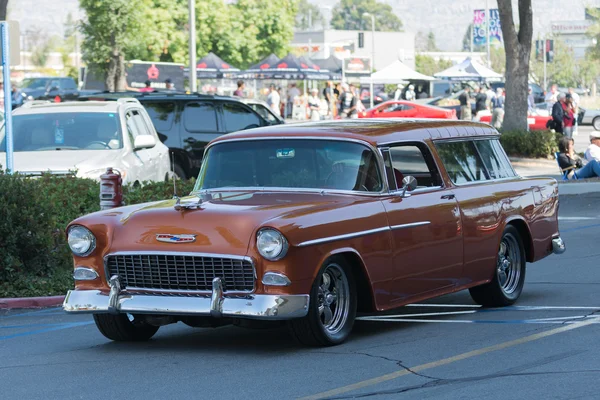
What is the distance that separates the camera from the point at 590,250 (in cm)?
1450

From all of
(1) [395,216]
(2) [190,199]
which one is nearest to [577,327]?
(1) [395,216]

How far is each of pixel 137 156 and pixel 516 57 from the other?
16030 millimetres

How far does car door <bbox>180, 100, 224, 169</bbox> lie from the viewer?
829 inches

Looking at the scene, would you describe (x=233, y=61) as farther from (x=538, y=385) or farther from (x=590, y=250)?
(x=538, y=385)

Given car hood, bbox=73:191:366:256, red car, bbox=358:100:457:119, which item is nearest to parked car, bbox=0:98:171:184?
car hood, bbox=73:191:366:256

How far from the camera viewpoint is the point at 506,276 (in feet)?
34.4

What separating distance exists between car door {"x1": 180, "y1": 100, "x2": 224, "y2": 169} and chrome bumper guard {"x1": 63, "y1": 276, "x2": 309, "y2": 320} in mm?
12721

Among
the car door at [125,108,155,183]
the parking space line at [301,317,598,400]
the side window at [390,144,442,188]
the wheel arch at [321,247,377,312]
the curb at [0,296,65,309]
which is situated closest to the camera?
the parking space line at [301,317,598,400]

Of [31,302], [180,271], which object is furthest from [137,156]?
[180,271]

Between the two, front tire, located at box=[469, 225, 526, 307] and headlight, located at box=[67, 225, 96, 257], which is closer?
headlight, located at box=[67, 225, 96, 257]

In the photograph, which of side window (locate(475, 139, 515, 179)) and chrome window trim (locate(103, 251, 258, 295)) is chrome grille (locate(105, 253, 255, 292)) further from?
side window (locate(475, 139, 515, 179))

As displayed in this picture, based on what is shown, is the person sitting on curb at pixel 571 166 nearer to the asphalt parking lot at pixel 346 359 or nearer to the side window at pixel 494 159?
the side window at pixel 494 159

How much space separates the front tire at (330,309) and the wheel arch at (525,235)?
2705 mm

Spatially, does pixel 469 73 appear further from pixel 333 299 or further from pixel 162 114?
pixel 333 299
